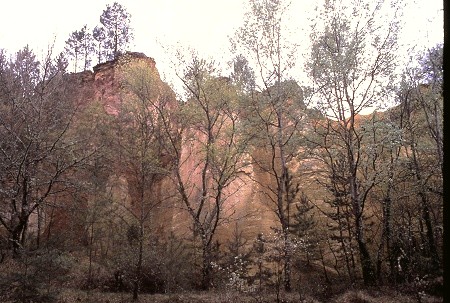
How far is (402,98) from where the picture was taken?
20.7 meters

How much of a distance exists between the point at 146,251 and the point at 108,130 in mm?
11776

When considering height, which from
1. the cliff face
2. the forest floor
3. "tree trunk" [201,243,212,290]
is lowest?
the forest floor

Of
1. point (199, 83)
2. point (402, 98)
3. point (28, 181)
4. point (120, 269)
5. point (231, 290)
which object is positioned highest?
point (199, 83)

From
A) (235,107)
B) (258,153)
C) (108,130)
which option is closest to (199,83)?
(235,107)

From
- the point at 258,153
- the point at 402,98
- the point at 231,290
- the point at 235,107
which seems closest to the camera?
the point at 231,290

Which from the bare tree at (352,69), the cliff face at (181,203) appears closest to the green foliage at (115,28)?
the cliff face at (181,203)

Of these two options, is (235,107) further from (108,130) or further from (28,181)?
(28,181)

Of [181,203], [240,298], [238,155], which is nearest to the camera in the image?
[240,298]

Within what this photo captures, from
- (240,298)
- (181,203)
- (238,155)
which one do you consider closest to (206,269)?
(240,298)

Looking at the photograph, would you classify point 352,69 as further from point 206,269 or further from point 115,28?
point 115,28

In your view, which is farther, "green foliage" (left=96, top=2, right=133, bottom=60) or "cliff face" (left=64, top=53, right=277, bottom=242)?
"green foliage" (left=96, top=2, right=133, bottom=60)

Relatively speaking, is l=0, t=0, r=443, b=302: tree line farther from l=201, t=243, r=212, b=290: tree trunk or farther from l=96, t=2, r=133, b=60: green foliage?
l=96, t=2, r=133, b=60: green foliage

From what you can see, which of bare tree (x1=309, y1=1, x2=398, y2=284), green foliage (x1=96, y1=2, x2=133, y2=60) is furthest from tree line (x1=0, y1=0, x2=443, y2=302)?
green foliage (x1=96, y1=2, x2=133, y2=60)

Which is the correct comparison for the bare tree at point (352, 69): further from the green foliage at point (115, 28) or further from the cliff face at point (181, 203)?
the green foliage at point (115, 28)
